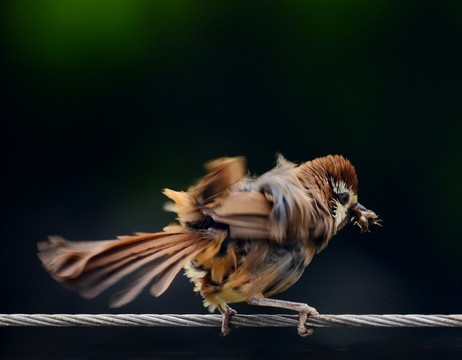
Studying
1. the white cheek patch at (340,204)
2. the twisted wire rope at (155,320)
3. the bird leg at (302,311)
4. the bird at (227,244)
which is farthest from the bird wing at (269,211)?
the twisted wire rope at (155,320)

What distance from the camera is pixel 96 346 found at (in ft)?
11.6

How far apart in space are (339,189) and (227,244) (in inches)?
21.4

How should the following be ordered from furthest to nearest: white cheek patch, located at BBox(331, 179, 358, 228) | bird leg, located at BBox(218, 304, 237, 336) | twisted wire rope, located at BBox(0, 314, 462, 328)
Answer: white cheek patch, located at BBox(331, 179, 358, 228) < bird leg, located at BBox(218, 304, 237, 336) < twisted wire rope, located at BBox(0, 314, 462, 328)

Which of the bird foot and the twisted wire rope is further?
the bird foot

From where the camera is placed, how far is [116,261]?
7.91ft

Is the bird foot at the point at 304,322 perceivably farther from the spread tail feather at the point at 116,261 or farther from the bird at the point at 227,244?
the spread tail feather at the point at 116,261

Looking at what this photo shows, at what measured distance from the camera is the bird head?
2.81 m

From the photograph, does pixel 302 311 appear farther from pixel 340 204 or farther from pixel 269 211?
pixel 340 204

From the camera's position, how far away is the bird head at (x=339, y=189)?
2.81m

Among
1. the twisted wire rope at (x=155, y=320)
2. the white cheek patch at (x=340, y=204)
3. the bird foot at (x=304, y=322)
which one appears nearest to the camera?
the twisted wire rope at (x=155, y=320)

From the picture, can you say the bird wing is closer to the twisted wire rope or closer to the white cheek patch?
the white cheek patch

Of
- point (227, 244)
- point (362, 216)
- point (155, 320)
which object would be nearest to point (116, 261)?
point (155, 320)

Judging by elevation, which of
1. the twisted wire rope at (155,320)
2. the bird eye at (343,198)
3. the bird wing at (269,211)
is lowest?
the twisted wire rope at (155,320)

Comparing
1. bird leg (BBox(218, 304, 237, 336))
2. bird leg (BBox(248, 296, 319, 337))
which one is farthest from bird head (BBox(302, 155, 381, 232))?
bird leg (BBox(218, 304, 237, 336))
